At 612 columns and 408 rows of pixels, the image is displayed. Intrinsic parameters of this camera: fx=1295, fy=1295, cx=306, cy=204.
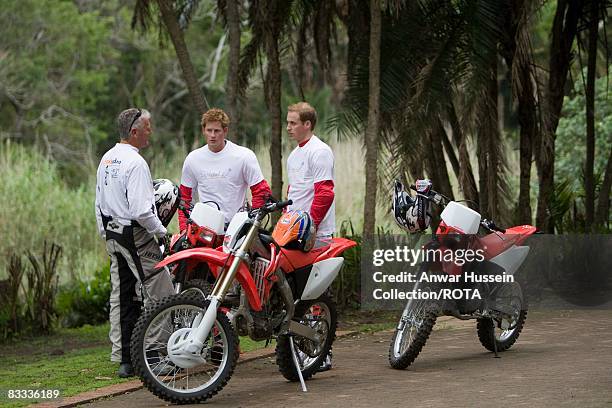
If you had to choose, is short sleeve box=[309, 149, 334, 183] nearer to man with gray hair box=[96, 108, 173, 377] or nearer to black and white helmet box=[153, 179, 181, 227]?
black and white helmet box=[153, 179, 181, 227]

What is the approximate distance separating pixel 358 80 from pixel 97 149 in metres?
23.9

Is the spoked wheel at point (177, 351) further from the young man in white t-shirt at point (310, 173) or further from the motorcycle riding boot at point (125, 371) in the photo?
the young man in white t-shirt at point (310, 173)

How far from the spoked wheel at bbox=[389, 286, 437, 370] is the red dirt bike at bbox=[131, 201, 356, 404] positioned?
1.73 feet

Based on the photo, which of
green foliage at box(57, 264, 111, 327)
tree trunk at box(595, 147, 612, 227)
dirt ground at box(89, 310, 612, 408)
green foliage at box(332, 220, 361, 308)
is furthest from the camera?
tree trunk at box(595, 147, 612, 227)

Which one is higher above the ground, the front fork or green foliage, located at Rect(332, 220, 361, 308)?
the front fork

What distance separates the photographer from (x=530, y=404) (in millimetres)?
7637

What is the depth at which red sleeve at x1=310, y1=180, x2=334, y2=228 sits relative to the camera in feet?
29.8

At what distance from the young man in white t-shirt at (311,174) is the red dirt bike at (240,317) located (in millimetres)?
258

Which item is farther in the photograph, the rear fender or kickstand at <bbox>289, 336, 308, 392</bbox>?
the rear fender

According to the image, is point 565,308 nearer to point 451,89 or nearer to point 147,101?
point 451,89

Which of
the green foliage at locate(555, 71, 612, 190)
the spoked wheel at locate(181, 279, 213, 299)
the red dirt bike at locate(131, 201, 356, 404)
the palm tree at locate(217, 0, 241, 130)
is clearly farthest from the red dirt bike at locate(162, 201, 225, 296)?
the green foliage at locate(555, 71, 612, 190)

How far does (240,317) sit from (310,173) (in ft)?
4.64

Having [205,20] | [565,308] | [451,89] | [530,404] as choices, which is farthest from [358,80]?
[205,20]

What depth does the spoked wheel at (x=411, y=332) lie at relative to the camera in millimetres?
9266
